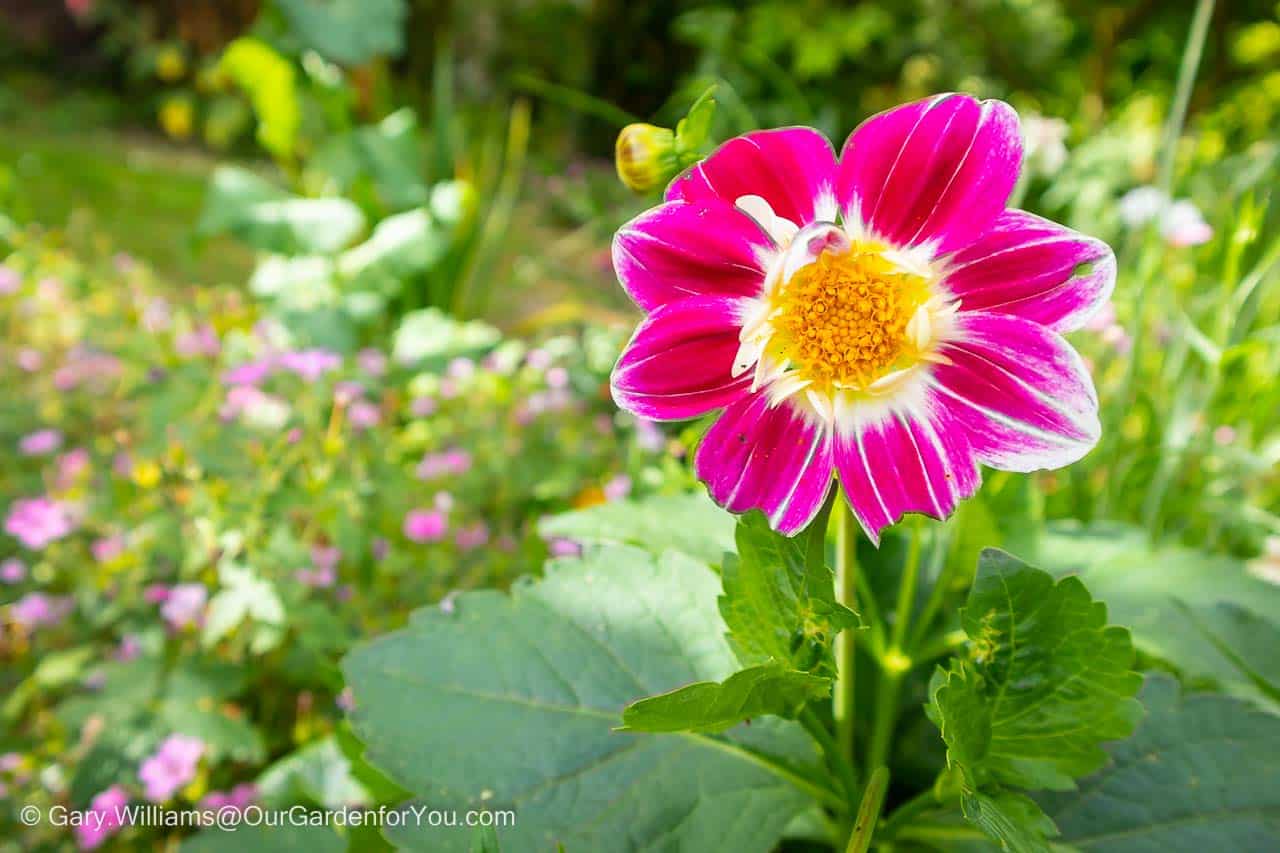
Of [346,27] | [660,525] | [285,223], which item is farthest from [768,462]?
[346,27]

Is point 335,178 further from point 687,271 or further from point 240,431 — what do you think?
point 687,271

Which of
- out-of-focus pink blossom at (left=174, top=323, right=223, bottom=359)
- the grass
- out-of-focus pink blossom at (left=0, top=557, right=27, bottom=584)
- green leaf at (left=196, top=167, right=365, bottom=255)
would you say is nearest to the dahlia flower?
out-of-focus pink blossom at (left=0, top=557, right=27, bottom=584)

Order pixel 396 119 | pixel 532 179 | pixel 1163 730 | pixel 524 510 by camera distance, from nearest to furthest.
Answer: pixel 1163 730, pixel 524 510, pixel 396 119, pixel 532 179

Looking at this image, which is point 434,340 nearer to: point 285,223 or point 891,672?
point 285,223

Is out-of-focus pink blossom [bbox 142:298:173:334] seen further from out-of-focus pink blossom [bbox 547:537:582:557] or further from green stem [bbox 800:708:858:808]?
green stem [bbox 800:708:858:808]


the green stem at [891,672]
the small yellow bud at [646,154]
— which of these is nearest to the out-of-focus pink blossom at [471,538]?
the green stem at [891,672]

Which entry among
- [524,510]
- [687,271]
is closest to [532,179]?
[524,510]
